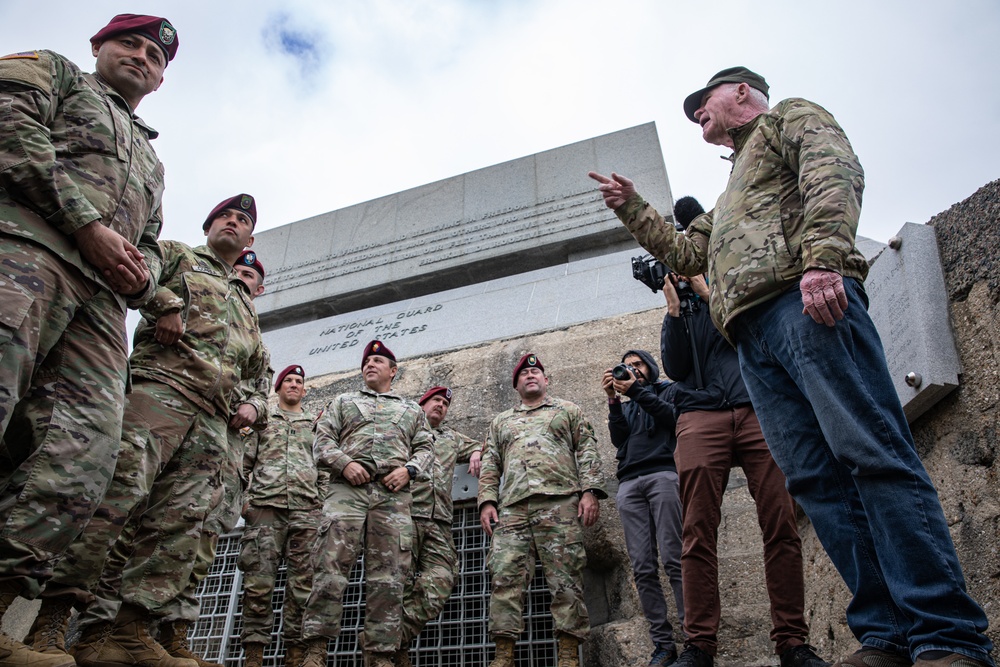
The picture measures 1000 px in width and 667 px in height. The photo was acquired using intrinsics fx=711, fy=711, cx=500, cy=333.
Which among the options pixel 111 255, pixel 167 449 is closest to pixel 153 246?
pixel 111 255

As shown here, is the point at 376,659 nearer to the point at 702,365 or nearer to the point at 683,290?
the point at 702,365

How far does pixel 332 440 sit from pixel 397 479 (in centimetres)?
50

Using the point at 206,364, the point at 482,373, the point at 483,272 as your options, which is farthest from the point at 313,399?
the point at 206,364

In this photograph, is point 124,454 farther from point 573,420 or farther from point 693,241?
point 573,420

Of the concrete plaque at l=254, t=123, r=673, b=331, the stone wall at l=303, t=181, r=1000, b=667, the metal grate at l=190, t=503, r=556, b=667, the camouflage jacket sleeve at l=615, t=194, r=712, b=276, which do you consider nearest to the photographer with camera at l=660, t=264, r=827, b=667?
the stone wall at l=303, t=181, r=1000, b=667

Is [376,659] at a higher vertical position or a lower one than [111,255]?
lower

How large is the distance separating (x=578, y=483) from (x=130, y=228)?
250cm

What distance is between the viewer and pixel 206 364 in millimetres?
2740

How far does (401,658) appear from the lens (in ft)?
11.7

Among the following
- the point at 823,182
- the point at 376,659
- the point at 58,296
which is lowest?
the point at 376,659

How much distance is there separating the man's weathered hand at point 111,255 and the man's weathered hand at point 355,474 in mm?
1875

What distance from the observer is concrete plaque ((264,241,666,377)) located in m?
5.62

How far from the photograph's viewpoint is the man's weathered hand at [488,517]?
382 cm

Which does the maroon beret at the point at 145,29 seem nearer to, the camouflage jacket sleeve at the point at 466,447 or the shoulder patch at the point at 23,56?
the shoulder patch at the point at 23,56
